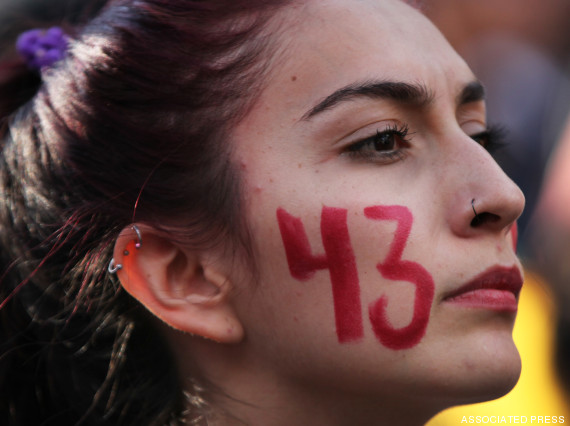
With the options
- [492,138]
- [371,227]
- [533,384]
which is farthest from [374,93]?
[533,384]

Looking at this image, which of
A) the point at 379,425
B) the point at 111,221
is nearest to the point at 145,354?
the point at 111,221

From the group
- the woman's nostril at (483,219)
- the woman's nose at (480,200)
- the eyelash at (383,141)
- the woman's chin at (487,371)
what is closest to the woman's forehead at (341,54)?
the eyelash at (383,141)

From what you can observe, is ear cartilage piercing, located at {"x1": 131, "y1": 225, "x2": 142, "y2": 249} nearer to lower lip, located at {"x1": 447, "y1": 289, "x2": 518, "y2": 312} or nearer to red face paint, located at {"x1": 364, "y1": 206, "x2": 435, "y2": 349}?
red face paint, located at {"x1": 364, "y1": 206, "x2": 435, "y2": 349}

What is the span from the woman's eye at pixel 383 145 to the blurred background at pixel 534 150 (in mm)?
713

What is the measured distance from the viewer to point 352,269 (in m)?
1.55

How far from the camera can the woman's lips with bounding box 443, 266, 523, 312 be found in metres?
1.54

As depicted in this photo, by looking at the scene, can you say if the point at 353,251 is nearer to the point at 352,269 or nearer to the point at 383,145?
the point at 352,269

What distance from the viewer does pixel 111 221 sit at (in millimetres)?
1733

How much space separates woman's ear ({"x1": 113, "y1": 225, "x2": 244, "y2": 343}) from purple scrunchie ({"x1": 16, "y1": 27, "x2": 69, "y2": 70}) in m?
0.69

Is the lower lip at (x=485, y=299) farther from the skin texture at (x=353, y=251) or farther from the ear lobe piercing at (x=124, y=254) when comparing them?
the ear lobe piercing at (x=124, y=254)

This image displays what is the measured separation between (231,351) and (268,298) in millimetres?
212

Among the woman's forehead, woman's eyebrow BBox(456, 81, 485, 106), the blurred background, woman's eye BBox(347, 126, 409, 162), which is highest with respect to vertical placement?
the woman's forehead

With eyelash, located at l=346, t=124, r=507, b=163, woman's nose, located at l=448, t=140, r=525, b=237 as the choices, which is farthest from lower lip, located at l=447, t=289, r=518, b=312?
eyelash, located at l=346, t=124, r=507, b=163

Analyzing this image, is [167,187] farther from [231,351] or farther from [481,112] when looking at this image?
[481,112]
